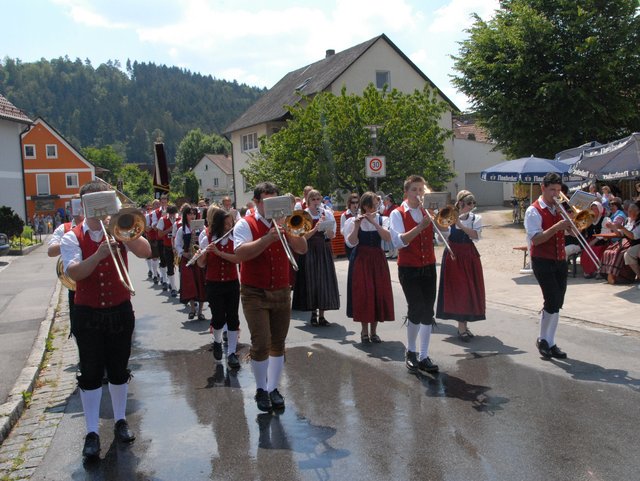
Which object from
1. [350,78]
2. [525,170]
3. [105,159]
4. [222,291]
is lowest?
[222,291]

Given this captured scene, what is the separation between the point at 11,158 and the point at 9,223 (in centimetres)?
1402

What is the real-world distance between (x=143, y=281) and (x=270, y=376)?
11353mm

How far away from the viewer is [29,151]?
66.4m

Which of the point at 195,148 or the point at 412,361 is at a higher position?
the point at 195,148

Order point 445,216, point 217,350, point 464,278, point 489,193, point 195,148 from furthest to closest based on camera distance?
point 195,148
point 489,193
point 464,278
point 217,350
point 445,216

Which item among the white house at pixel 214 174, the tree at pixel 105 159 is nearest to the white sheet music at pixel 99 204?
the white house at pixel 214 174

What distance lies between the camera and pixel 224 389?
6719 millimetres

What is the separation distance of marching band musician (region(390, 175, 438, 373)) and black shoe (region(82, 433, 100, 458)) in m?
3.24

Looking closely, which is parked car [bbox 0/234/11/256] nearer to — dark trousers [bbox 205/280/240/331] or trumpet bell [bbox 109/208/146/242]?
dark trousers [bbox 205/280/240/331]

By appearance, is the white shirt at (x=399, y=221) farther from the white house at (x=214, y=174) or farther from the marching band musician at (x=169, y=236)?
the white house at (x=214, y=174)

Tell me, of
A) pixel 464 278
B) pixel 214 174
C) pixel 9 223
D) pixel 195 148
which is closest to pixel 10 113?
pixel 9 223

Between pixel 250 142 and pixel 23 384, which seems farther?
pixel 250 142

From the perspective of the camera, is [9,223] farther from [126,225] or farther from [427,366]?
[126,225]

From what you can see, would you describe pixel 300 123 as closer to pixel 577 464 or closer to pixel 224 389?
pixel 224 389
